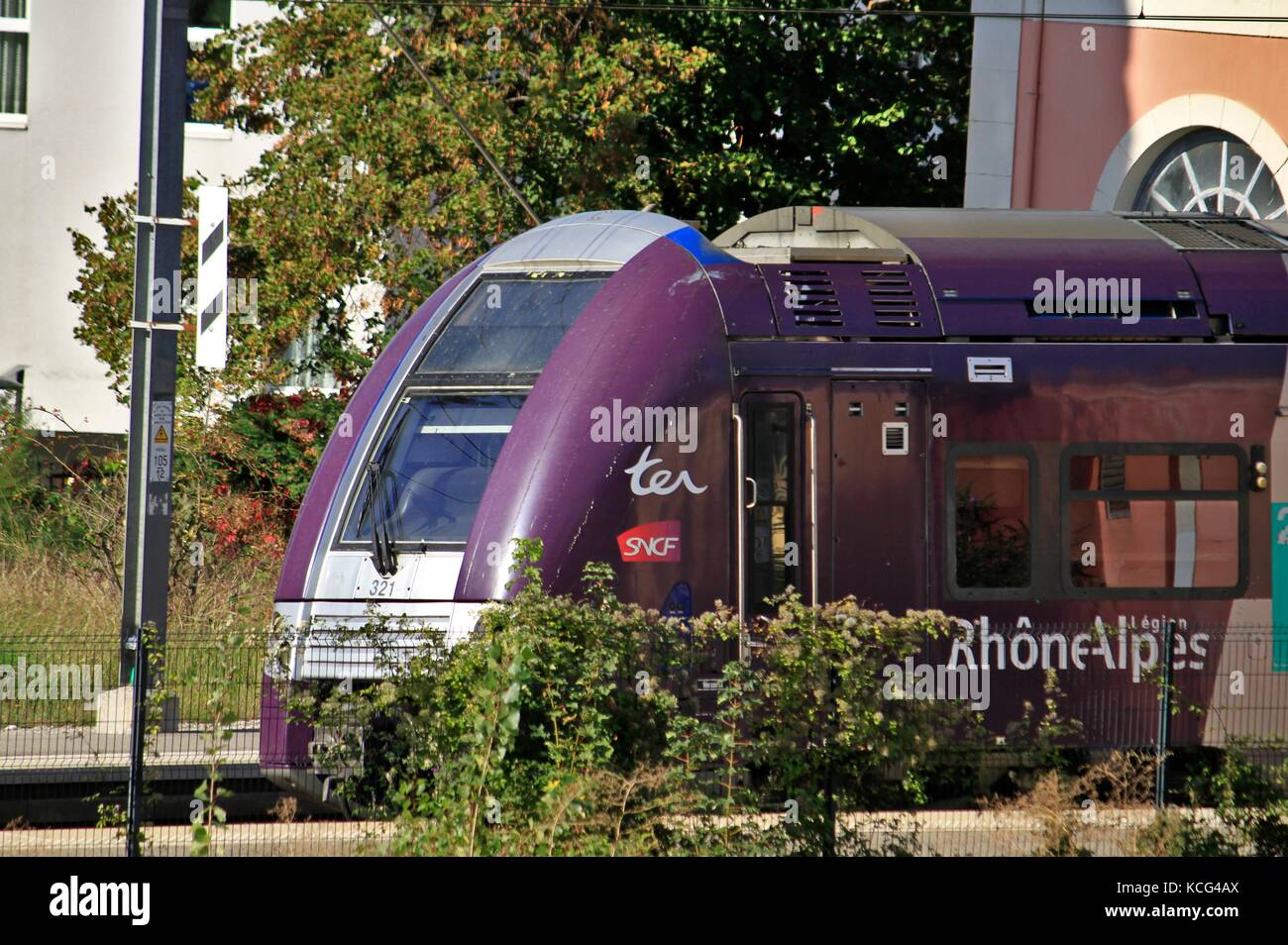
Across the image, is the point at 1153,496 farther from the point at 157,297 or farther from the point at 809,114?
the point at 809,114

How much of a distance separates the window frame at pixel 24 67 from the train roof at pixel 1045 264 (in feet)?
52.2

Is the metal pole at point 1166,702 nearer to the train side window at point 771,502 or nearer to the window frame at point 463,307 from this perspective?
the train side window at point 771,502

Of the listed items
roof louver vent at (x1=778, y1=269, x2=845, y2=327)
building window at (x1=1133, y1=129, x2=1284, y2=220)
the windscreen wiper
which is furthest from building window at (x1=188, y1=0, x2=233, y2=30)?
building window at (x1=1133, y1=129, x2=1284, y2=220)

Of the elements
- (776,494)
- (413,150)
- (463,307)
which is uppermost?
(413,150)

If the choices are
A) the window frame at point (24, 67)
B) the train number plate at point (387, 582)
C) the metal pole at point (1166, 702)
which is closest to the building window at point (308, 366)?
A: the window frame at point (24, 67)

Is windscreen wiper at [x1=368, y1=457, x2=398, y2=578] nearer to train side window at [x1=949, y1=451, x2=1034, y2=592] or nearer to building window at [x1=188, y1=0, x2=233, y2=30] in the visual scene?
train side window at [x1=949, y1=451, x2=1034, y2=592]

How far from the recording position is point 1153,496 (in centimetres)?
999

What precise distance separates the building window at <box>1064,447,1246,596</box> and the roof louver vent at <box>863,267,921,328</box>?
54.0 inches

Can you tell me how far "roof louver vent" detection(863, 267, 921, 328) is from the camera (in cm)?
978

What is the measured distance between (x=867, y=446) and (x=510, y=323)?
7.98 feet

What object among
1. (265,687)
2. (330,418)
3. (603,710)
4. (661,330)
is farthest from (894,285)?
(330,418)

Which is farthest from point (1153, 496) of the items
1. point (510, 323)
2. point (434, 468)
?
point (434, 468)
